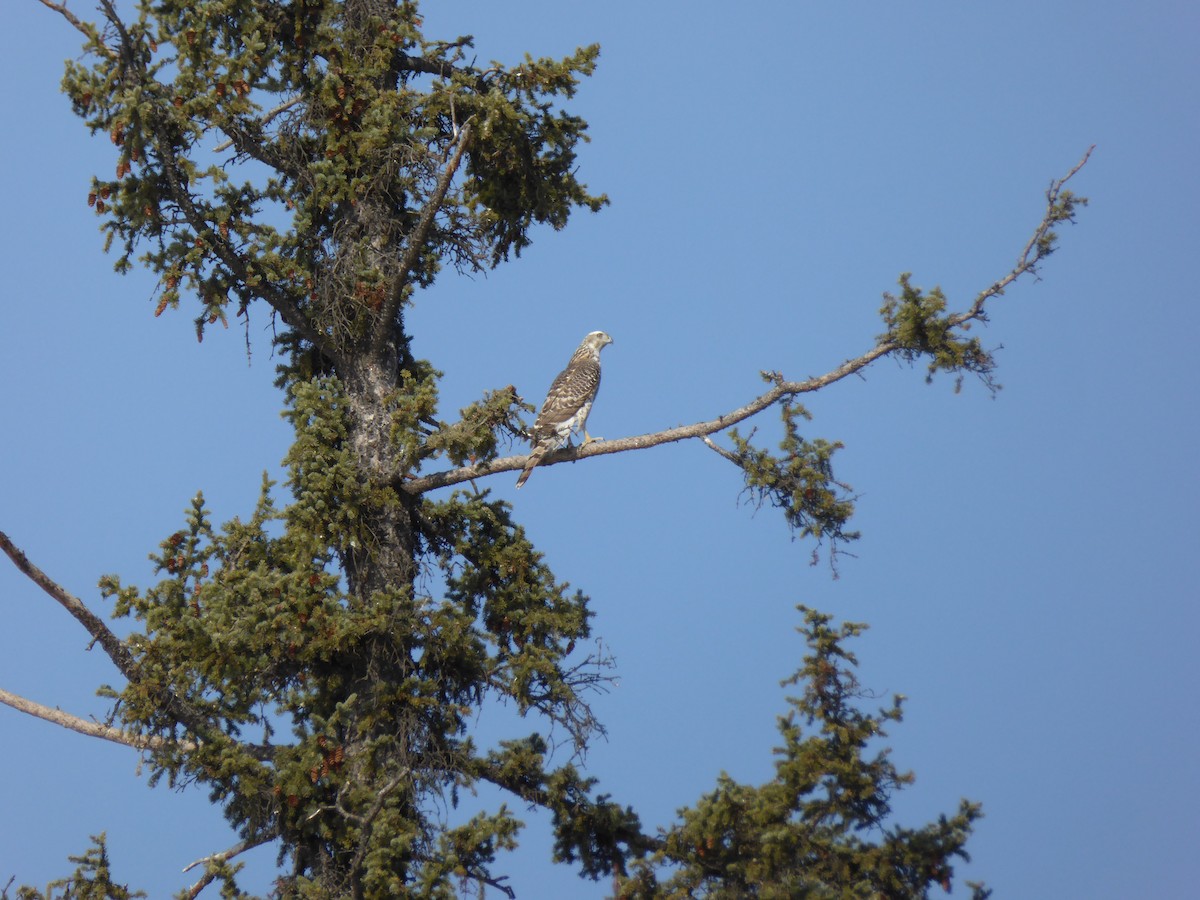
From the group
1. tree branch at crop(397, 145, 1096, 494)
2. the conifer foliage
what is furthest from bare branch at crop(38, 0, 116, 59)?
tree branch at crop(397, 145, 1096, 494)

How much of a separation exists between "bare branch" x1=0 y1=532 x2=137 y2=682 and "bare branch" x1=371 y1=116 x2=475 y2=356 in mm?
3733

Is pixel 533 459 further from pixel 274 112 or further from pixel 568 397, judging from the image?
pixel 274 112

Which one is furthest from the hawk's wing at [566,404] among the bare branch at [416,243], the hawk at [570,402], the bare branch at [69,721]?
the bare branch at [69,721]

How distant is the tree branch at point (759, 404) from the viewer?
11391 millimetres

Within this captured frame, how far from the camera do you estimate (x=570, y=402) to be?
13.8 m

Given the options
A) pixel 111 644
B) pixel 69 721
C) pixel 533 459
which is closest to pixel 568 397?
pixel 533 459

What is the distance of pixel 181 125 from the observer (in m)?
12.2

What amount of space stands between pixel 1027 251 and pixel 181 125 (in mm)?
7096

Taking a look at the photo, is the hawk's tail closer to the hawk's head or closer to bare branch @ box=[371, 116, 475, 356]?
bare branch @ box=[371, 116, 475, 356]

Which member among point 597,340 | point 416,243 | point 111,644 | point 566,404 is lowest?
point 111,644

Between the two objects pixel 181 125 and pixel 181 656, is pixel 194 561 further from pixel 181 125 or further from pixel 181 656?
pixel 181 125

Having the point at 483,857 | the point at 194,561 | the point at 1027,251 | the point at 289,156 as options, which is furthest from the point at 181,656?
the point at 1027,251

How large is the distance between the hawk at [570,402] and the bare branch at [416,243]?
1.66 metres

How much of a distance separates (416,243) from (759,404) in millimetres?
3442
